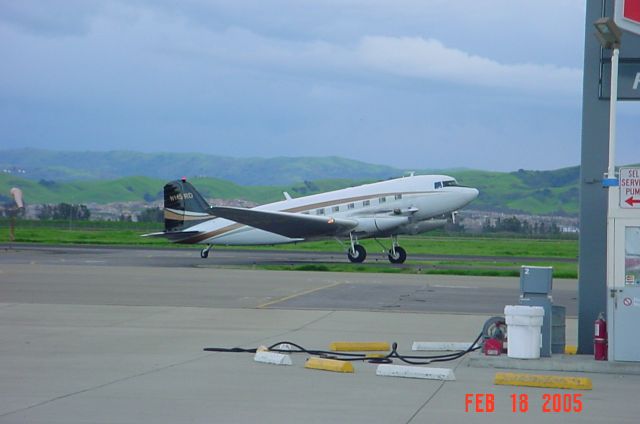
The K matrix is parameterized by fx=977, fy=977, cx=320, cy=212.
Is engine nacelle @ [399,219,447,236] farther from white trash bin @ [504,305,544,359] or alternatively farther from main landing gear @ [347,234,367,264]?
white trash bin @ [504,305,544,359]

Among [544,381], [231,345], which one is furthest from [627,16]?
[231,345]

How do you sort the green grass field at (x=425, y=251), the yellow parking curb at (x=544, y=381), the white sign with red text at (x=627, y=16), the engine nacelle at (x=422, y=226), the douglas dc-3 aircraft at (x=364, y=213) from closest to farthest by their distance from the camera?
the yellow parking curb at (x=544, y=381) → the white sign with red text at (x=627, y=16) → the green grass field at (x=425, y=251) → the douglas dc-3 aircraft at (x=364, y=213) → the engine nacelle at (x=422, y=226)

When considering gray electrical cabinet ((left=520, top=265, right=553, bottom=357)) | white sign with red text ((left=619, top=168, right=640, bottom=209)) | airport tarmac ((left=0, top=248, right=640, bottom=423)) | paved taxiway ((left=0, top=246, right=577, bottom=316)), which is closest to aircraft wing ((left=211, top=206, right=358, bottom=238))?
paved taxiway ((left=0, top=246, right=577, bottom=316))

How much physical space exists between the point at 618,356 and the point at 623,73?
391 centimetres

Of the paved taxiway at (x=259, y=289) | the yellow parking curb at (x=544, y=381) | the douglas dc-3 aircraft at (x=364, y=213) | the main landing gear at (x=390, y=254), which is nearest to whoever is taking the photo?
the yellow parking curb at (x=544, y=381)

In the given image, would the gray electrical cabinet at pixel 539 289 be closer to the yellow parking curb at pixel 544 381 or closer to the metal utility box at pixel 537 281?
the metal utility box at pixel 537 281

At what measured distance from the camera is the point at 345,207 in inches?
1658

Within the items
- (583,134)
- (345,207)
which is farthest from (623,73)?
(345,207)

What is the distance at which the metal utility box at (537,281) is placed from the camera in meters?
13.3

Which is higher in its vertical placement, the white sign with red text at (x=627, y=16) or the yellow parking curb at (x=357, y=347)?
the white sign with red text at (x=627, y=16)

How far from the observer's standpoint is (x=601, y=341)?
42.0ft

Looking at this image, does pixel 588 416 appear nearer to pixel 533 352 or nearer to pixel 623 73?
pixel 533 352

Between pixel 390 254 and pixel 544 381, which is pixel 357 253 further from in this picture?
pixel 544 381

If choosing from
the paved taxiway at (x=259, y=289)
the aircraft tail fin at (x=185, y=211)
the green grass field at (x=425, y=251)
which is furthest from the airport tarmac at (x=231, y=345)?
the aircraft tail fin at (x=185, y=211)
